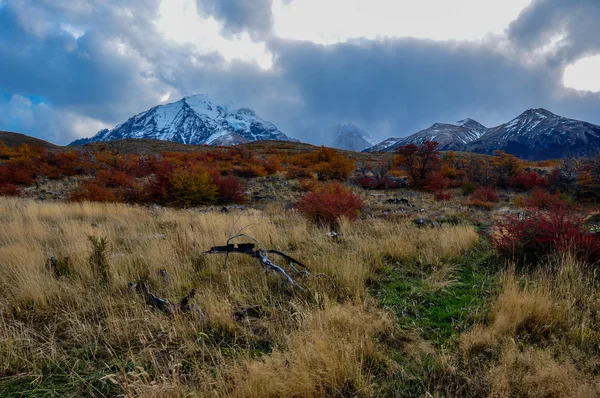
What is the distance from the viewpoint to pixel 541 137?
16600 cm

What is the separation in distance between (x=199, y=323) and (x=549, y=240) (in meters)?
4.59

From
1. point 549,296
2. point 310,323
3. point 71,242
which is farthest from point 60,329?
point 549,296

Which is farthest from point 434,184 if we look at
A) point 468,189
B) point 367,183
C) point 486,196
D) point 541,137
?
point 541,137

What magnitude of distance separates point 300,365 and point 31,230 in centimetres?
679

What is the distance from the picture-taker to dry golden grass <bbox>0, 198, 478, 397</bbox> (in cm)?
186

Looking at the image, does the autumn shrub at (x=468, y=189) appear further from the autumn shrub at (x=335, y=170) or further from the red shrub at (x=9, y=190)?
the red shrub at (x=9, y=190)

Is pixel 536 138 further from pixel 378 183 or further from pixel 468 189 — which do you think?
pixel 378 183

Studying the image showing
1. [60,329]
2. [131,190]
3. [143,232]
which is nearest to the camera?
[60,329]

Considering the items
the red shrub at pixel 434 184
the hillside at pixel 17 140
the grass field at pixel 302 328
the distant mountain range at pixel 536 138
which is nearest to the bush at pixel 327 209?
the grass field at pixel 302 328

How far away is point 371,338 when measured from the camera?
7.52ft

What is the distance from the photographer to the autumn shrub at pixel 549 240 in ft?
11.7

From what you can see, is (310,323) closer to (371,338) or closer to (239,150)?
(371,338)

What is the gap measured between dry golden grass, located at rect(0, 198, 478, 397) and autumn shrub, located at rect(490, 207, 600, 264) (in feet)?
2.39

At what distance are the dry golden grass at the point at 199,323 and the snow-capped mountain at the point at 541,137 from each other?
16835 cm
